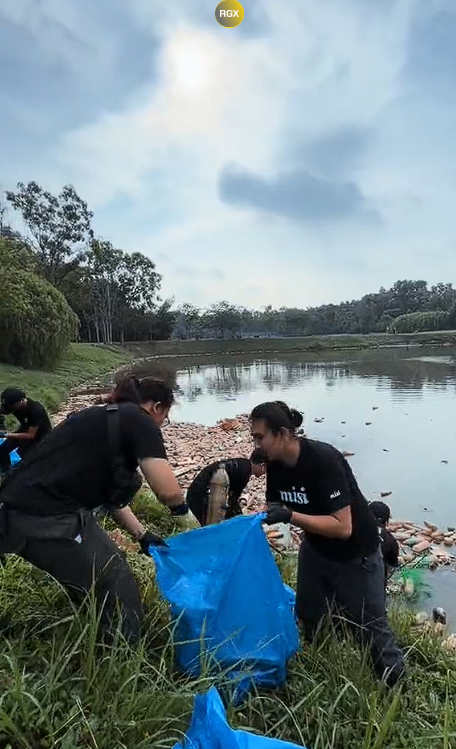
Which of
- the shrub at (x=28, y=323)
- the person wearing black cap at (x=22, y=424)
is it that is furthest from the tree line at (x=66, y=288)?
the person wearing black cap at (x=22, y=424)

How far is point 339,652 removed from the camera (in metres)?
2.62

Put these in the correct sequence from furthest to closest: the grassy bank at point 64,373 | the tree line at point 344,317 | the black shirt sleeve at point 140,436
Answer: the tree line at point 344,317 → the grassy bank at point 64,373 → the black shirt sleeve at point 140,436

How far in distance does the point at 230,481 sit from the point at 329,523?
533 millimetres

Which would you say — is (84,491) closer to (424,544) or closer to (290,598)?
(290,598)

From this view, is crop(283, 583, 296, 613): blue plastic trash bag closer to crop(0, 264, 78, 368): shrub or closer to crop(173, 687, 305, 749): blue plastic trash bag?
crop(173, 687, 305, 749): blue plastic trash bag

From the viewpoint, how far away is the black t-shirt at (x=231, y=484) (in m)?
2.77

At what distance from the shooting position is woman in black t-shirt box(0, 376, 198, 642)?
7.32 ft

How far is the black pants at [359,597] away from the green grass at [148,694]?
0.31 ft

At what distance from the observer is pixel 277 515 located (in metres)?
2.38

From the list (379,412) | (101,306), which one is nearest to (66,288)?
(101,306)

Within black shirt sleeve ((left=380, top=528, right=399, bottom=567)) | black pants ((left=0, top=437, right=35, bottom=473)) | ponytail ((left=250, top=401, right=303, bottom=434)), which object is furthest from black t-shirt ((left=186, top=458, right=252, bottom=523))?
black pants ((left=0, top=437, right=35, bottom=473))

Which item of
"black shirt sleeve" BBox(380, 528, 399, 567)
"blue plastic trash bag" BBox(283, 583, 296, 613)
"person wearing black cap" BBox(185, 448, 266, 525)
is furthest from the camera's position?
"black shirt sleeve" BBox(380, 528, 399, 567)

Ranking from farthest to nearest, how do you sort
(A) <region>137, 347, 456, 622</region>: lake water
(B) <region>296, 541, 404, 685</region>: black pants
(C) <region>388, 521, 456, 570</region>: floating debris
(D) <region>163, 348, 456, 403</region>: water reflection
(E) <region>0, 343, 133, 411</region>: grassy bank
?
1. (D) <region>163, 348, 456, 403</region>: water reflection
2. (E) <region>0, 343, 133, 411</region>: grassy bank
3. (A) <region>137, 347, 456, 622</region>: lake water
4. (C) <region>388, 521, 456, 570</region>: floating debris
5. (B) <region>296, 541, 404, 685</region>: black pants

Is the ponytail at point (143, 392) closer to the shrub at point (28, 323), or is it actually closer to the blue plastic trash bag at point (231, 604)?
the blue plastic trash bag at point (231, 604)
